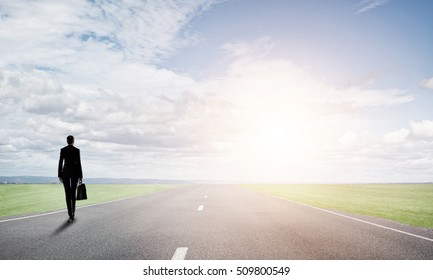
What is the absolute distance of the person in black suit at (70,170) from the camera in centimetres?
1053

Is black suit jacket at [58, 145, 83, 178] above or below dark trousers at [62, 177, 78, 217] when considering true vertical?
above

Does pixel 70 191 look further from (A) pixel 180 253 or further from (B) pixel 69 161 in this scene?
(A) pixel 180 253

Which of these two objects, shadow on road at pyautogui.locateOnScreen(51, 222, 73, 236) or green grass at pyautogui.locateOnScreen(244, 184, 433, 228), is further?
green grass at pyautogui.locateOnScreen(244, 184, 433, 228)

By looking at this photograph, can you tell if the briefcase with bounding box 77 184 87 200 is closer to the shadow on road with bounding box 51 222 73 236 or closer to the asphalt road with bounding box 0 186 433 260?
the asphalt road with bounding box 0 186 433 260

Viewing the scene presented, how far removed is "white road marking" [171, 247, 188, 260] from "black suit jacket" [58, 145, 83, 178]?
5.55 m

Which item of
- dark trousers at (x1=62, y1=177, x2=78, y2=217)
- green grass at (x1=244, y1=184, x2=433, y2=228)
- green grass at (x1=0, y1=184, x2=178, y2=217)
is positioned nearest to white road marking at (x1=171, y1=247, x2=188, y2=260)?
dark trousers at (x1=62, y1=177, x2=78, y2=217)

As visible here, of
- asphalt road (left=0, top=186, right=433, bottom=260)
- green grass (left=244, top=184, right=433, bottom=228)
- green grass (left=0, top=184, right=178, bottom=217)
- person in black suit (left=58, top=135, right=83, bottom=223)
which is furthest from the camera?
green grass (left=0, top=184, right=178, bottom=217)

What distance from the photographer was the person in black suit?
10.5m

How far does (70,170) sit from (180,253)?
5.94 meters

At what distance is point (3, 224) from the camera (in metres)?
9.81

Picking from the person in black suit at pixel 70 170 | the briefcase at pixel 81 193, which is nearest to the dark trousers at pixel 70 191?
the person in black suit at pixel 70 170
